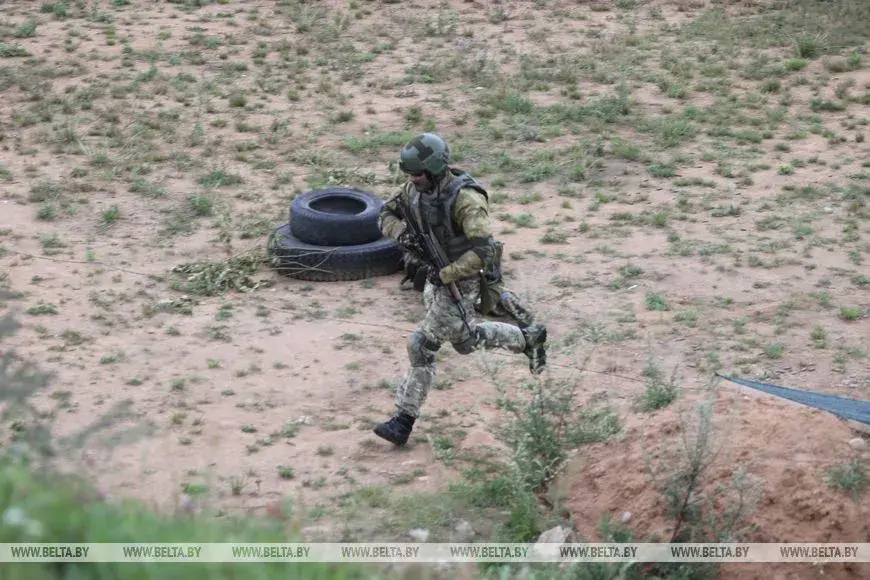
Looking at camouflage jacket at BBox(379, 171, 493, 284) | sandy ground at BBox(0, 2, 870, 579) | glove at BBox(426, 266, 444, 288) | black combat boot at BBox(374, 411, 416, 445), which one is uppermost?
camouflage jacket at BBox(379, 171, 493, 284)

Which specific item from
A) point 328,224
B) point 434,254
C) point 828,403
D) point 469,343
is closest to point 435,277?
point 434,254

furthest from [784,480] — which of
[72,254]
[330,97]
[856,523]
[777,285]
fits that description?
[330,97]

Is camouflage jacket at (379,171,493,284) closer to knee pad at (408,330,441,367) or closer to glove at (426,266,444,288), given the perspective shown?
glove at (426,266,444,288)

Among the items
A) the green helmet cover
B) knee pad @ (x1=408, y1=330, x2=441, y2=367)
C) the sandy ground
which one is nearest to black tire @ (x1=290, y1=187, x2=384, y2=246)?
the sandy ground

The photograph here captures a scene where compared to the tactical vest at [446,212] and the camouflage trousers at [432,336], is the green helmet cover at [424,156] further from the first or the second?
the camouflage trousers at [432,336]

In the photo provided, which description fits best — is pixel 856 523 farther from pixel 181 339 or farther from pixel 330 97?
pixel 330 97

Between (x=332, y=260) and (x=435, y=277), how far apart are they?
2.76 metres

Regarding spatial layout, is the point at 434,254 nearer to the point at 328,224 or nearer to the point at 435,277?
the point at 435,277

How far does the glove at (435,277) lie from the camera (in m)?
7.17

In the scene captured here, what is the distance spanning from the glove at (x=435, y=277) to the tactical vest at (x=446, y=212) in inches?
4.9

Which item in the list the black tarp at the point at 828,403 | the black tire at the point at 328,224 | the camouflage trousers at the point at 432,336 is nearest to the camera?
the black tarp at the point at 828,403

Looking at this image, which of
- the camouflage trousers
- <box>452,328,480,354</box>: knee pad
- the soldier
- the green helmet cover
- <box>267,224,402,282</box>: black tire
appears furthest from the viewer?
<box>267,224,402,282</box>: black tire

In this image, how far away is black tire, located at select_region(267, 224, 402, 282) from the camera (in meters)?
9.83

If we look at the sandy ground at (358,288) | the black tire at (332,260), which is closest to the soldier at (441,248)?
the sandy ground at (358,288)
